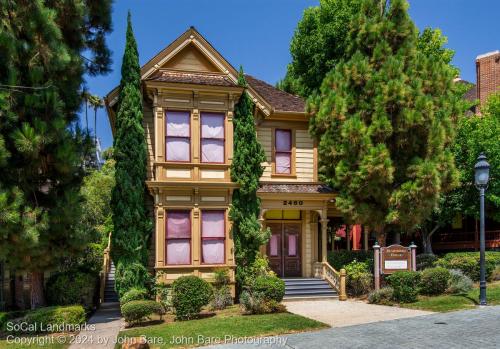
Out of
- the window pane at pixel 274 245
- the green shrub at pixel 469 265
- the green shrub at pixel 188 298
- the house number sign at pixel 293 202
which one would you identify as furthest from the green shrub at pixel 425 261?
the green shrub at pixel 188 298

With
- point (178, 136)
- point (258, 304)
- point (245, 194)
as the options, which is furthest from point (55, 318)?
point (245, 194)

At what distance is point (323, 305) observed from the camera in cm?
1720

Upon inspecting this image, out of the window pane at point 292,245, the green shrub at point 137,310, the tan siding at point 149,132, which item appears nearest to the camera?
the green shrub at point 137,310

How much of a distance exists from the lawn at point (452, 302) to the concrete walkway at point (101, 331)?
30.4 feet

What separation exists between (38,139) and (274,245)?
11.3 metres

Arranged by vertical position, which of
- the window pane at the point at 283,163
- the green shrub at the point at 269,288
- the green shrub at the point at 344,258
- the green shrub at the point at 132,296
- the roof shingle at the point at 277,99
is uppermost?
the roof shingle at the point at 277,99

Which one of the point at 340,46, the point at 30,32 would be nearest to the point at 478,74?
the point at 340,46

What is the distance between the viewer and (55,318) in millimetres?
13414

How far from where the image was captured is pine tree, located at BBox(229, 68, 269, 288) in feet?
59.5

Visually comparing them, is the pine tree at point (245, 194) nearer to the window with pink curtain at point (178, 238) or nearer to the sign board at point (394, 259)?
the window with pink curtain at point (178, 238)

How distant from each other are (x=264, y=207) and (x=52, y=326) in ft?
30.7

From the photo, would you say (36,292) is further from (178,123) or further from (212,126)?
(212,126)

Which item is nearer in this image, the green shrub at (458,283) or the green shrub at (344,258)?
the green shrub at (458,283)

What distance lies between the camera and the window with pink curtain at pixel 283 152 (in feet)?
69.0
